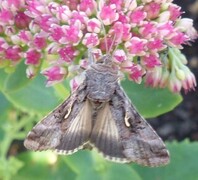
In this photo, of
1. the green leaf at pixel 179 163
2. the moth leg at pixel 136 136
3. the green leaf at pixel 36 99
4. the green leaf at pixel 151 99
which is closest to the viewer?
the moth leg at pixel 136 136

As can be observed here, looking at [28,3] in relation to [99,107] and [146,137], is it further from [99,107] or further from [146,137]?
[146,137]

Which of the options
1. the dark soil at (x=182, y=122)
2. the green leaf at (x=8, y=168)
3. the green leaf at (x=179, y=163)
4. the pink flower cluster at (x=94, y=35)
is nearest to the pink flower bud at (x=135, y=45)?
the pink flower cluster at (x=94, y=35)

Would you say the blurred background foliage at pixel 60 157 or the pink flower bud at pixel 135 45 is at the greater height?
the pink flower bud at pixel 135 45

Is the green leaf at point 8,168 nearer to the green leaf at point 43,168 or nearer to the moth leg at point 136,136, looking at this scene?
the green leaf at point 43,168

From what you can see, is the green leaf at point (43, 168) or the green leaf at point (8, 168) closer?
the green leaf at point (8, 168)

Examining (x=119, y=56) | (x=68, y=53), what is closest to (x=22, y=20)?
(x=68, y=53)

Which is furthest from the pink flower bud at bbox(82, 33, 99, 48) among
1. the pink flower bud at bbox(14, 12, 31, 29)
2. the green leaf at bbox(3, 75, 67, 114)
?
the green leaf at bbox(3, 75, 67, 114)

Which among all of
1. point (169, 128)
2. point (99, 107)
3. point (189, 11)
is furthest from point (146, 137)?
point (189, 11)

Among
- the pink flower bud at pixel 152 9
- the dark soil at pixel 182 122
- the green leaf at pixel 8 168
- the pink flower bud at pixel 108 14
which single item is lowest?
the dark soil at pixel 182 122
